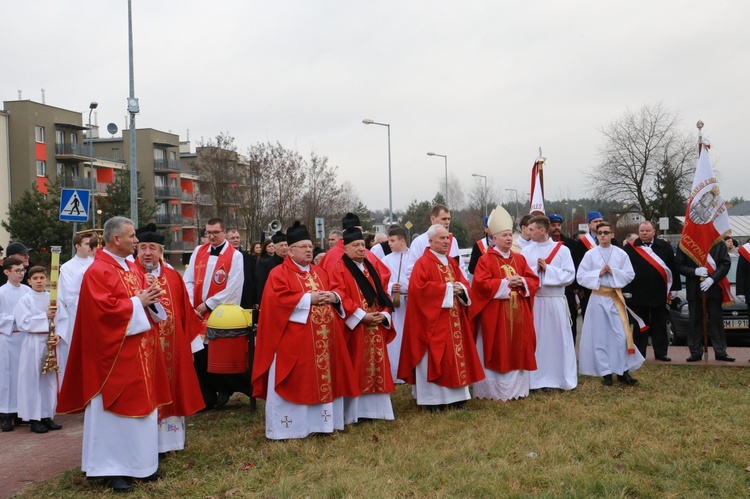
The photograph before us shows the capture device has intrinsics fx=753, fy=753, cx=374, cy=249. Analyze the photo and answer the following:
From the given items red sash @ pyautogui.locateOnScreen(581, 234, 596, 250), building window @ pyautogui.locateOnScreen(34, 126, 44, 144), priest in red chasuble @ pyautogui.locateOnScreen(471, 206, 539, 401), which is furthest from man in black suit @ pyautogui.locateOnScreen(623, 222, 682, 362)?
building window @ pyautogui.locateOnScreen(34, 126, 44, 144)

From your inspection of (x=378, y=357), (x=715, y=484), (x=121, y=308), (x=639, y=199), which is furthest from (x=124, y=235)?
(x=639, y=199)

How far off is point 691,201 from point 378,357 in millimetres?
5806

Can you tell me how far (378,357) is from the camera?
807 cm

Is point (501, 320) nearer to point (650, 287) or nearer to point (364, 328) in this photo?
point (364, 328)

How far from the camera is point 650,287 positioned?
10906mm

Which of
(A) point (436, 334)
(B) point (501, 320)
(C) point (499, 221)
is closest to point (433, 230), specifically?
(C) point (499, 221)

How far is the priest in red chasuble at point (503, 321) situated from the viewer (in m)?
8.93

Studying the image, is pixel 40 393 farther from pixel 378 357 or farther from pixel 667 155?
pixel 667 155

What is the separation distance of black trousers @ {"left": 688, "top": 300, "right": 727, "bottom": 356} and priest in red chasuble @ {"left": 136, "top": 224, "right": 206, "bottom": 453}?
7.73 meters

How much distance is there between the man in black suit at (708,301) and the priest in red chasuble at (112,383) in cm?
826

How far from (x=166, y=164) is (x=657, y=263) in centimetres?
6549

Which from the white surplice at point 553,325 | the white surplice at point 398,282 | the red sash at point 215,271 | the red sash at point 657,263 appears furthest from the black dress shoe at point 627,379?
the red sash at point 215,271

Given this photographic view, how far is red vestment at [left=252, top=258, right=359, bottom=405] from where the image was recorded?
24.0 feet

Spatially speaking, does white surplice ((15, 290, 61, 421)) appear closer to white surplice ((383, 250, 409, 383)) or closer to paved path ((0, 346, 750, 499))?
paved path ((0, 346, 750, 499))
